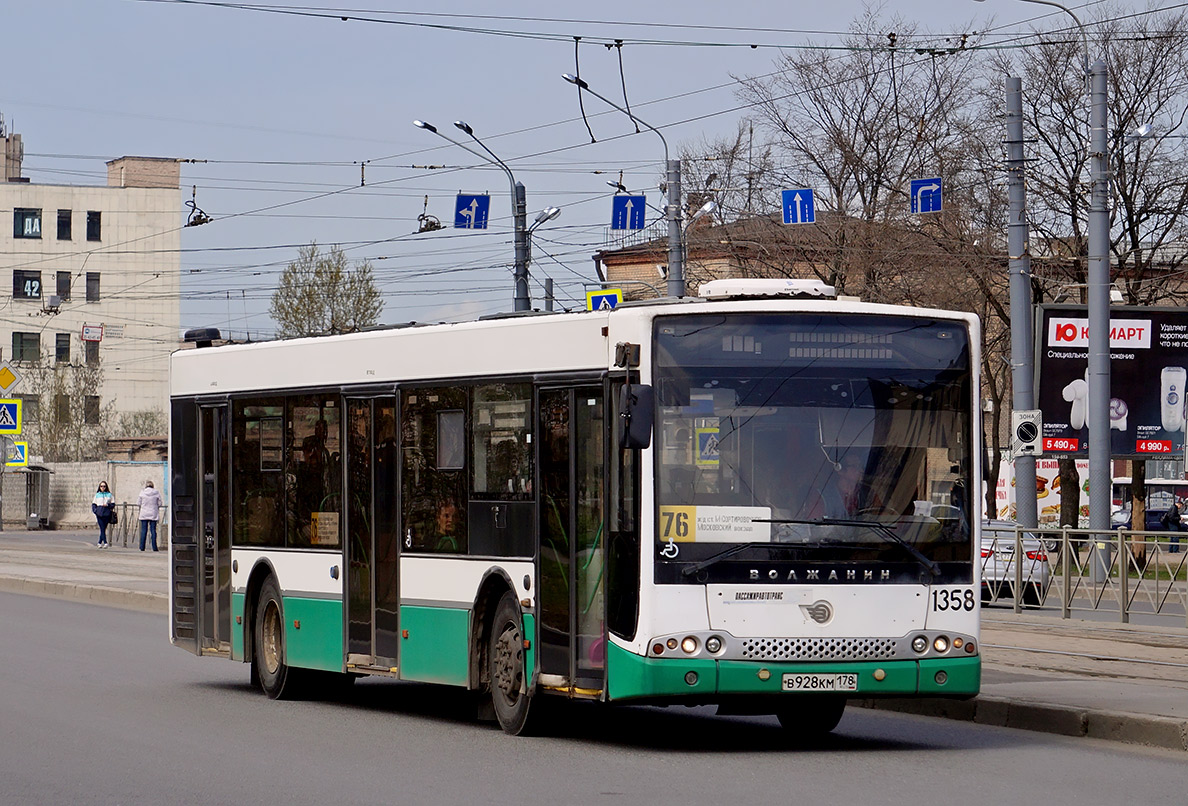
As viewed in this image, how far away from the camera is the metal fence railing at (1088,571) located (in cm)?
2180

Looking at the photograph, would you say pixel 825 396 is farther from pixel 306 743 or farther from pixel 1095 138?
pixel 1095 138

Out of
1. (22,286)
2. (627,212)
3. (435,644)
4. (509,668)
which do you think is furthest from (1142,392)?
(22,286)

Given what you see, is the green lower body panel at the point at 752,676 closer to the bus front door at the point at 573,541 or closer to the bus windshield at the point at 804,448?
the bus front door at the point at 573,541

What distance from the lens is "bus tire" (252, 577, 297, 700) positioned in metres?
14.9

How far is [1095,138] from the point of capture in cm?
2597

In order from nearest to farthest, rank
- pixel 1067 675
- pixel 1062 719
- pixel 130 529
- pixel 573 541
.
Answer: pixel 573 541
pixel 1062 719
pixel 1067 675
pixel 130 529

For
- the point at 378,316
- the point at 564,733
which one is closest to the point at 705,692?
the point at 564,733

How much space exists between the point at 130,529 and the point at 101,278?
52895 millimetres

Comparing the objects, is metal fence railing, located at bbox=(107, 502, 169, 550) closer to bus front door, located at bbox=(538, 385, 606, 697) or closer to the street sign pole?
the street sign pole

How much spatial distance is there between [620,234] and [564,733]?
33241 mm

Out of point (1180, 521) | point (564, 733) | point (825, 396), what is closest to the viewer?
point (825, 396)

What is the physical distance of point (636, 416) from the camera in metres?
10.7

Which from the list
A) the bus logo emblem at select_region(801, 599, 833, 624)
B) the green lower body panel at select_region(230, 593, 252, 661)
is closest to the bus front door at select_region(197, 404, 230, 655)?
the green lower body panel at select_region(230, 593, 252, 661)

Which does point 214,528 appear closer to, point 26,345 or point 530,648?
point 530,648
